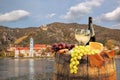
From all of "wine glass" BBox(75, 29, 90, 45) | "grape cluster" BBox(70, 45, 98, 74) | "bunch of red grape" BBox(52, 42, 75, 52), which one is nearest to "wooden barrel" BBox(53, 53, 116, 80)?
"grape cluster" BBox(70, 45, 98, 74)

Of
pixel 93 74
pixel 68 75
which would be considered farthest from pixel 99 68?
pixel 68 75

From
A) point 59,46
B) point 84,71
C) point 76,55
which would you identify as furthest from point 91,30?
point 84,71

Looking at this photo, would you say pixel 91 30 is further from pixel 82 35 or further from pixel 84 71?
pixel 84 71

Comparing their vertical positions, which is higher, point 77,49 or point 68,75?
point 77,49

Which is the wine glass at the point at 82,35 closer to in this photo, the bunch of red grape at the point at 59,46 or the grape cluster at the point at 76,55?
the bunch of red grape at the point at 59,46

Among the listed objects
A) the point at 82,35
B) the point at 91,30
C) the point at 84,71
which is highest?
the point at 91,30

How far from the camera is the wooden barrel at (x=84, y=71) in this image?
8202mm

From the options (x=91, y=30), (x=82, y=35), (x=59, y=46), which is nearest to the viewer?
(x=82, y=35)

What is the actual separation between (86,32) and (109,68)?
126 cm

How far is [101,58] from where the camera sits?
8.30 meters

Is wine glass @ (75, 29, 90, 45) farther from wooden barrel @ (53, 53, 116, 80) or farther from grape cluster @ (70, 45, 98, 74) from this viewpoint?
wooden barrel @ (53, 53, 116, 80)

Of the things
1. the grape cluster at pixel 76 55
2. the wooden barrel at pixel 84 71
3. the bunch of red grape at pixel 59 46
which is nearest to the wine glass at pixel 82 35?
the bunch of red grape at pixel 59 46

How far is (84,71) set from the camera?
8.21 meters

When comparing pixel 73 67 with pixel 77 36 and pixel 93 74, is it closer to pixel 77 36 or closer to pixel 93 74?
pixel 93 74
